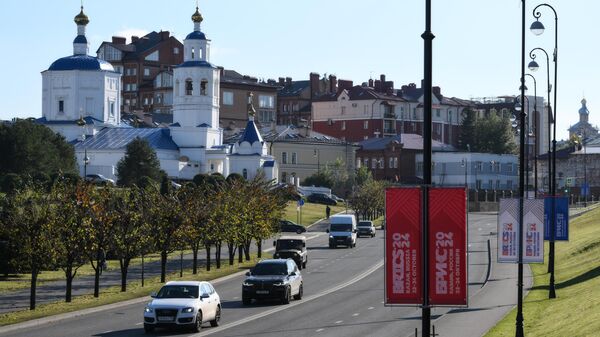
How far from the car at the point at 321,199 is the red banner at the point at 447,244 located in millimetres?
116655

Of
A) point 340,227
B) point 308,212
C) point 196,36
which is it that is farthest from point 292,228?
point 196,36

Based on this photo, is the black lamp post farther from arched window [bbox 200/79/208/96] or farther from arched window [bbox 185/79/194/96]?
arched window [bbox 185/79/194/96]

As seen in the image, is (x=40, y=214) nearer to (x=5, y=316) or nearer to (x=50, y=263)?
(x=50, y=263)

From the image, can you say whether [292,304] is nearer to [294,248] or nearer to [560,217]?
[560,217]

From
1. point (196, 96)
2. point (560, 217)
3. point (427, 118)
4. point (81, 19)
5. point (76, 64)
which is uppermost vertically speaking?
point (81, 19)

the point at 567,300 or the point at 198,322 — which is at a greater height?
the point at 567,300

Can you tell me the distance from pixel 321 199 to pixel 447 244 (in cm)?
11775

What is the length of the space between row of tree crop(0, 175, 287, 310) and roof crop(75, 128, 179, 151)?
69478 millimetres

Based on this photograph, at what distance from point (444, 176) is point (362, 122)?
3049 cm

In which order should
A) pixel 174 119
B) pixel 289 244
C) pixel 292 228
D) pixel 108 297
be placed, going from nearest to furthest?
pixel 108 297, pixel 289 244, pixel 292 228, pixel 174 119

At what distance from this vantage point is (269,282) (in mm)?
45344

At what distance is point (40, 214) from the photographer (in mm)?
45844

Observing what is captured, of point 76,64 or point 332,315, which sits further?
point 76,64

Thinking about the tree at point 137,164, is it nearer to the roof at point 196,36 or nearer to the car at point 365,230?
the roof at point 196,36
